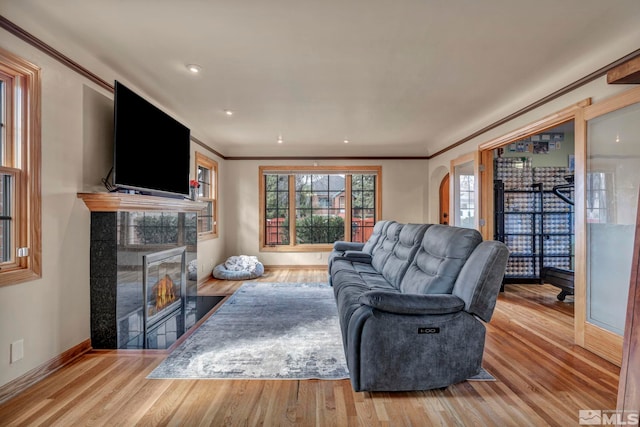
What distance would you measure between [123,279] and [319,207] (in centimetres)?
428

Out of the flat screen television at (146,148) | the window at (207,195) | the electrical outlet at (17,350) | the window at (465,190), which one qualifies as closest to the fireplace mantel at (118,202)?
the flat screen television at (146,148)

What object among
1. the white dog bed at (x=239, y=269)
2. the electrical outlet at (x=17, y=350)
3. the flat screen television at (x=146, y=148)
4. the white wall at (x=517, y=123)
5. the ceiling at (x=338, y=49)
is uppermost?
the ceiling at (x=338, y=49)

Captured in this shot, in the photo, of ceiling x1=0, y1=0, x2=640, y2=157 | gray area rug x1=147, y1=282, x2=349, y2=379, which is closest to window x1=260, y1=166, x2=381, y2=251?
ceiling x1=0, y1=0, x2=640, y2=157

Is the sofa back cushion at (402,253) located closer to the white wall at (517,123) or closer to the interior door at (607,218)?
the interior door at (607,218)

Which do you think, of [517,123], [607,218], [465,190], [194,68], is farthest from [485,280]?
[465,190]

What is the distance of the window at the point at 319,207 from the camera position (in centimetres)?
648

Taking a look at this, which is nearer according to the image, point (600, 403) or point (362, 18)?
A: point (600, 403)

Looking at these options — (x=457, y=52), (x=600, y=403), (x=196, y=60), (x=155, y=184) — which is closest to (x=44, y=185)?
(x=155, y=184)

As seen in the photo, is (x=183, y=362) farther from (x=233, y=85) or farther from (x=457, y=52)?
(x=457, y=52)

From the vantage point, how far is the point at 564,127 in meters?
4.93

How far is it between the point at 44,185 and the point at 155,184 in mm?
1025

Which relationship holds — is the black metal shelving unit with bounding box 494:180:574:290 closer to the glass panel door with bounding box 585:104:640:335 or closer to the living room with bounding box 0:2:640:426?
the living room with bounding box 0:2:640:426

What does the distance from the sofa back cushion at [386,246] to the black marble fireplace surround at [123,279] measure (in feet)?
7.19

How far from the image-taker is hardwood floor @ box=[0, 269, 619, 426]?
173 cm
